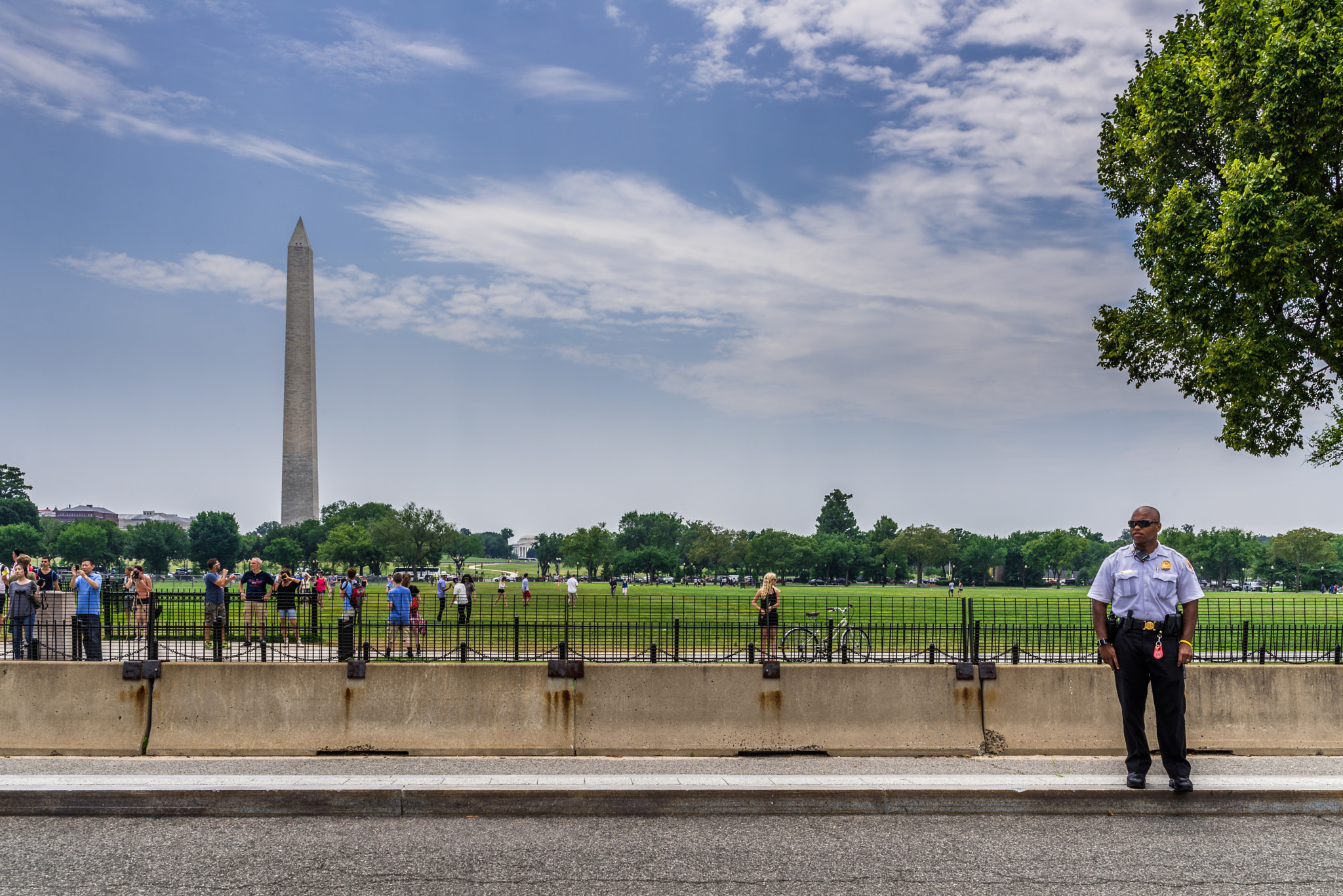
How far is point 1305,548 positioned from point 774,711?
172 meters

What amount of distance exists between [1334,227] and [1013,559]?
16878cm

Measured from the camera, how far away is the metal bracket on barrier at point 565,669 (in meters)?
9.20

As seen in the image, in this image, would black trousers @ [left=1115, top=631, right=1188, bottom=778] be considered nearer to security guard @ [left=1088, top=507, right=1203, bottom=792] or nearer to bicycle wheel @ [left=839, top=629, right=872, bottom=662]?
security guard @ [left=1088, top=507, right=1203, bottom=792]

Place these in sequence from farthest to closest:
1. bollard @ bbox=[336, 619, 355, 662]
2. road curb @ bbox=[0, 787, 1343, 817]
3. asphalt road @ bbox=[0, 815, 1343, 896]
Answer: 1. bollard @ bbox=[336, 619, 355, 662]
2. road curb @ bbox=[0, 787, 1343, 817]
3. asphalt road @ bbox=[0, 815, 1343, 896]

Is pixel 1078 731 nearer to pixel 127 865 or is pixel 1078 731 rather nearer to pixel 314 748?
pixel 314 748

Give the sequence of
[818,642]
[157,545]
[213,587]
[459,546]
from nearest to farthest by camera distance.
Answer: [818,642], [213,587], [157,545], [459,546]

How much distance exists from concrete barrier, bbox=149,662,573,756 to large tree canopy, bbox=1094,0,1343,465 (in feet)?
48.3

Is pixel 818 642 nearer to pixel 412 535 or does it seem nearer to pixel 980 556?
pixel 412 535

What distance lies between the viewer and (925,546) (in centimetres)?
16725

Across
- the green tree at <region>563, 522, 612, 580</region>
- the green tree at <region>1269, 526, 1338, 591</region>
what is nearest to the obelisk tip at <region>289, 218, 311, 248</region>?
the green tree at <region>563, 522, 612, 580</region>

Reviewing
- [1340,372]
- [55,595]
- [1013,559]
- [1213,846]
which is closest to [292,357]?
[55,595]

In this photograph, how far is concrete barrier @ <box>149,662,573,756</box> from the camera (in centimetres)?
905

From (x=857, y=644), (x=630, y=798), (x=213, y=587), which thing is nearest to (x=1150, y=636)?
(x=630, y=798)

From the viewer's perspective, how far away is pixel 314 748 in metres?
9.05
